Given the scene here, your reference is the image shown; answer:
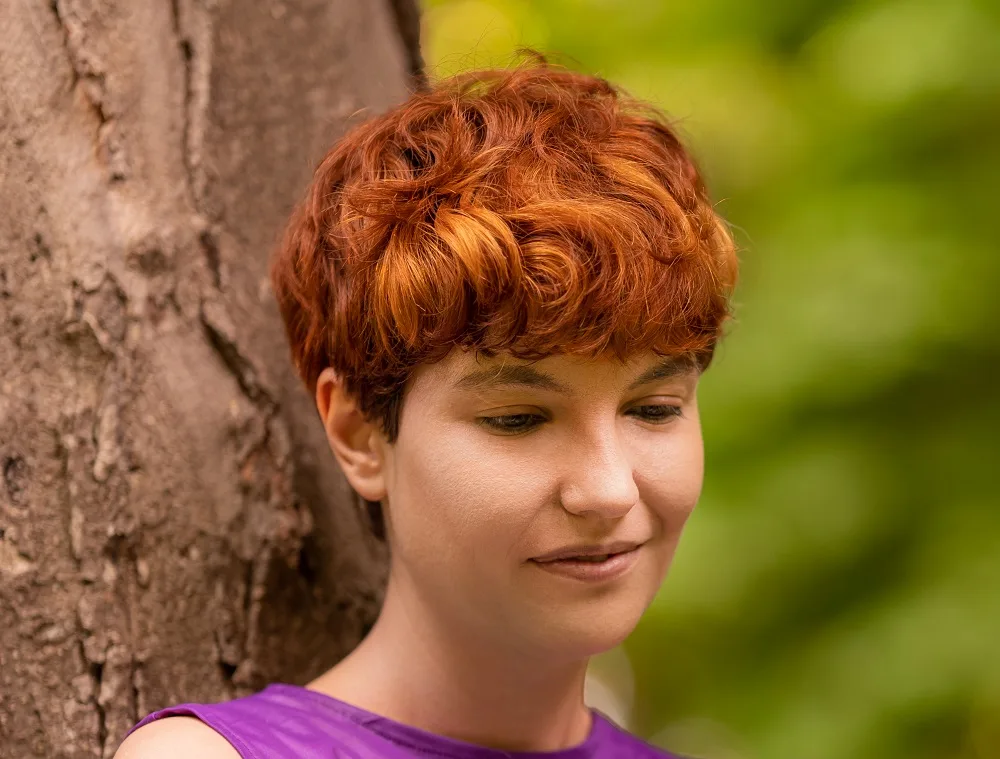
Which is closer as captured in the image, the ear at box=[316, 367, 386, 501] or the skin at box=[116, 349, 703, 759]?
the skin at box=[116, 349, 703, 759]

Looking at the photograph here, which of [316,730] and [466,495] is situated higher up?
[466,495]

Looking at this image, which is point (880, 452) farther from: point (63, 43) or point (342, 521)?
point (63, 43)

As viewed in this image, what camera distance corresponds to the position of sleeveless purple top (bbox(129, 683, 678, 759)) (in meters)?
1.33

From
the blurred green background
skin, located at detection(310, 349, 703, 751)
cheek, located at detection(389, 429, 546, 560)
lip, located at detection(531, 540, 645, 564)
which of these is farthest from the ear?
the blurred green background

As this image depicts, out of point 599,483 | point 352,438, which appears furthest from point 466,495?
point 352,438

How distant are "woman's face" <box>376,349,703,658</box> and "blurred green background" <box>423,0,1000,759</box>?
4.08 feet

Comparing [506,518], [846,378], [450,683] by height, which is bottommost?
[450,683]

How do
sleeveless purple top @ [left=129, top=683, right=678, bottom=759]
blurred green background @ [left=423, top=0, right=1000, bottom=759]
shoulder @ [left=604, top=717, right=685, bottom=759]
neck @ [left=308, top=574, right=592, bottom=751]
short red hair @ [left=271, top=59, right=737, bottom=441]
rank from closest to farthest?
short red hair @ [left=271, top=59, right=737, bottom=441], sleeveless purple top @ [left=129, top=683, right=678, bottom=759], neck @ [left=308, top=574, right=592, bottom=751], shoulder @ [left=604, top=717, right=685, bottom=759], blurred green background @ [left=423, top=0, right=1000, bottom=759]

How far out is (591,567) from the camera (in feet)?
4.35

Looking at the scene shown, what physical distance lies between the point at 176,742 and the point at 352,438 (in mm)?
443

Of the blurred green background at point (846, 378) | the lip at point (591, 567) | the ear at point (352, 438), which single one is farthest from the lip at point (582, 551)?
the blurred green background at point (846, 378)

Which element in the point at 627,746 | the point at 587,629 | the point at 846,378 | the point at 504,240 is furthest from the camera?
the point at 846,378

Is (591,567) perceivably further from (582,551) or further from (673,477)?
(673,477)

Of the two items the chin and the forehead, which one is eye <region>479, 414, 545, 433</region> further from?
the chin
